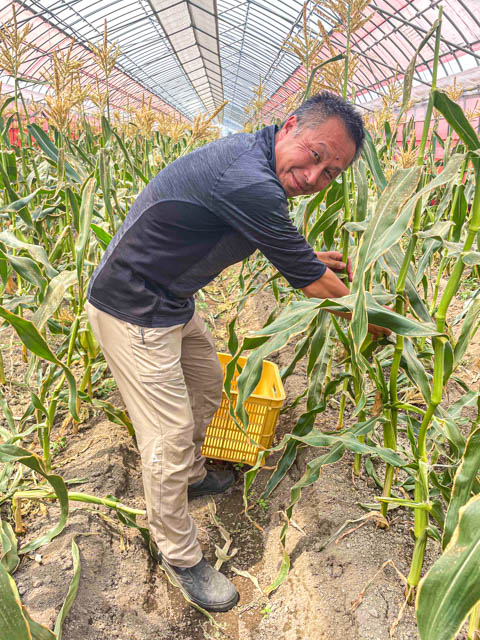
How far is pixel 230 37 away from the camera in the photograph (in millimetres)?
16766

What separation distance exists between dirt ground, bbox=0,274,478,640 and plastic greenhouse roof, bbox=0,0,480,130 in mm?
4918

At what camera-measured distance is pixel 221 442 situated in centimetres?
222

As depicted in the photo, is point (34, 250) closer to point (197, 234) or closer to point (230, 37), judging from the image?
point (197, 234)

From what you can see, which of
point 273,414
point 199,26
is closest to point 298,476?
point 273,414

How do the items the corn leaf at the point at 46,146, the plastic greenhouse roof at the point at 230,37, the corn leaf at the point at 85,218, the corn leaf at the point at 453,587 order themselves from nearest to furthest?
the corn leaf at the point at 453,587 < the corn leaf at the point at 85,218 < the corn leaf at the point at 46,146 < the plastic greenhouse roof at the point at 230,37

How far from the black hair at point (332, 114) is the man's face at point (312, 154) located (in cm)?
1

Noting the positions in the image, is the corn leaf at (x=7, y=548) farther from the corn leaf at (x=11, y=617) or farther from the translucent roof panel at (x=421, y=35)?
the translucent roof panel at (x=421, y=35)

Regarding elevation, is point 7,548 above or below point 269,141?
below

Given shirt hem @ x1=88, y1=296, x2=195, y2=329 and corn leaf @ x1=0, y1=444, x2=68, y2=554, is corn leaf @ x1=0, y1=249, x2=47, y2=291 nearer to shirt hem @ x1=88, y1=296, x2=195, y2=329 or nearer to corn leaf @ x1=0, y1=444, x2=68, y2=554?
shirt hem @ x1=88, y1=296, x2=195, y2=329

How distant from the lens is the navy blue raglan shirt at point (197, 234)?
1.29 metres

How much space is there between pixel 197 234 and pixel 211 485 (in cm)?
121

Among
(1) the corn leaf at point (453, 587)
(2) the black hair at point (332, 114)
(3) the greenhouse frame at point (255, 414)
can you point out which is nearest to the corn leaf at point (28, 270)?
(3) the greenhouse frame at point (255, 414)

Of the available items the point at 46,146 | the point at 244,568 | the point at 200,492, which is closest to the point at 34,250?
the point at 46,146

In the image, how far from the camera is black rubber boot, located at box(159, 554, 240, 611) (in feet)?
5.30
